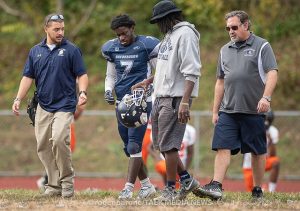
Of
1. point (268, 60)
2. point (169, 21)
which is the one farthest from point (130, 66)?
point (268, 60)

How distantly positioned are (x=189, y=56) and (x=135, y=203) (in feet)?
5.80

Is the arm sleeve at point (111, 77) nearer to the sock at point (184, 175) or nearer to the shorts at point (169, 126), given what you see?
the shorts at point (169, 126)

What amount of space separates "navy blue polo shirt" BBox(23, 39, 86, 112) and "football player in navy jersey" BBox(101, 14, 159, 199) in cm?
44

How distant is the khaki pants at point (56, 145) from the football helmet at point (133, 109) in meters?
0.77

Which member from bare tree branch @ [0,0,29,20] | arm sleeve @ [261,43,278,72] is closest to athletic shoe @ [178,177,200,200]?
arm sleeve @ [261,43,278,72]

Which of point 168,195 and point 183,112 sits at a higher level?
point 183,112

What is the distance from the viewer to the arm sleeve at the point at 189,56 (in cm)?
1005

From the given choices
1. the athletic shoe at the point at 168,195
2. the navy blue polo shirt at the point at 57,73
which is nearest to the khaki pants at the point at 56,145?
the navy blue polo shirt at the point at 57,73

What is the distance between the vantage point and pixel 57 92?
11250 mm

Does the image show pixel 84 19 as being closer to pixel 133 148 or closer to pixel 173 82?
pixel 133 148

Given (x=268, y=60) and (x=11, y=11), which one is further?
(x=11, y=11)

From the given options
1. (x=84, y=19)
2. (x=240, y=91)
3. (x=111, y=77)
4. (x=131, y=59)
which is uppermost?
(x=84, y=19)

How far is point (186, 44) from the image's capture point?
10.1 metres

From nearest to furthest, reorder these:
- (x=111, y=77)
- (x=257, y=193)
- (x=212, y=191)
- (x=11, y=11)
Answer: (x=212, y=191)
(x=257, y=193)
(x=111, y=77)
(x=11, y=11)
